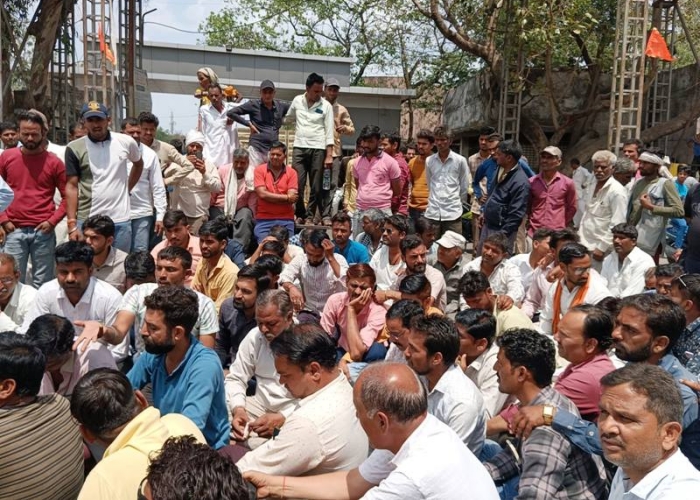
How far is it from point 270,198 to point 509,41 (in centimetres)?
768

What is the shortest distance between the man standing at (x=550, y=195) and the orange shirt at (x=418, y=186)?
57.7 inches

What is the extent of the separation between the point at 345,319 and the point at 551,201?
293 cm

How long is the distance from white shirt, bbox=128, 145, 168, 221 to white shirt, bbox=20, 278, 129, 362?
2.02 meters

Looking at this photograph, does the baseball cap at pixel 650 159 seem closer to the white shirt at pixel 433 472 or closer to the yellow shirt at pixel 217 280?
the yellow shirt at pixel 217 280

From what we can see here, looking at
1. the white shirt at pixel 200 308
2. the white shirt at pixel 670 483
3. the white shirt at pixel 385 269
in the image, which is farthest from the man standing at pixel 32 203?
the white shirt at pixel 670 483

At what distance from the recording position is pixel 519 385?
3.01m

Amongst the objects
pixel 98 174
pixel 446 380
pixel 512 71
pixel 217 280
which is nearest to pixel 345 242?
pixel 217 280

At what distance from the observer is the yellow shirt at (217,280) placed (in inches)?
217

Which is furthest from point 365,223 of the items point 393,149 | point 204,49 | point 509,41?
point 204,49

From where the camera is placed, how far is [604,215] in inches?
273

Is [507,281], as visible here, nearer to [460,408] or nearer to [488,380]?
[488,380]

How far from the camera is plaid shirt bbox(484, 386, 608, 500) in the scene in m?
2.55

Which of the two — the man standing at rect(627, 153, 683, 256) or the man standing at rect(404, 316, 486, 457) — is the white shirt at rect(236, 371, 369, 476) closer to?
the man standing at rect(404, 316, 486, 457)

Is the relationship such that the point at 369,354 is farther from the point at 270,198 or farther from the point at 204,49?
the point at 204,49
